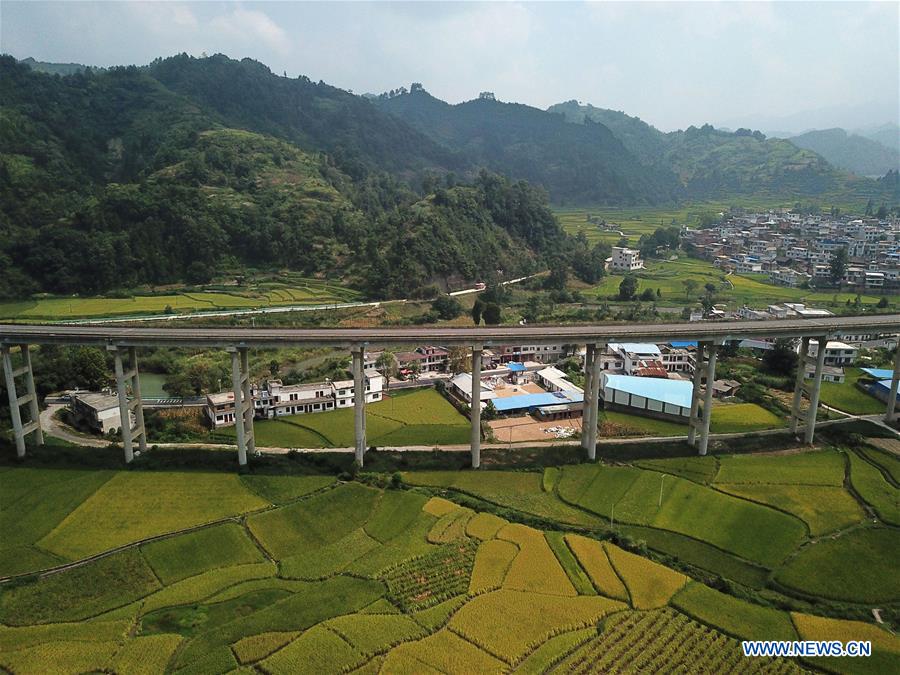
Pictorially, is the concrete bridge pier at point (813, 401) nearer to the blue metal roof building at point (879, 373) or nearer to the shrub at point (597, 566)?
the blue metal roof building at point (879, 373)

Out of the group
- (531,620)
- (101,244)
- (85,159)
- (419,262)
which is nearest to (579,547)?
(531,620)

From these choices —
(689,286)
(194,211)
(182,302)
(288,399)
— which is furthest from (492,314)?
(194,211)

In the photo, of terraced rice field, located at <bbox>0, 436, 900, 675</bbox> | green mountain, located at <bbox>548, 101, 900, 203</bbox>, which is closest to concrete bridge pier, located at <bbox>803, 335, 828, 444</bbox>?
terraced rice field, located at <bbox>0, 436, 900, 675</bbox>

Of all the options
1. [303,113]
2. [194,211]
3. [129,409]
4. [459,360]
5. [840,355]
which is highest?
[303,113]

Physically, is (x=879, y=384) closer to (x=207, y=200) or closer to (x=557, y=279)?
(x=557, y=279)

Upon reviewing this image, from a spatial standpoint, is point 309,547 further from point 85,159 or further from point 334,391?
point 85,159

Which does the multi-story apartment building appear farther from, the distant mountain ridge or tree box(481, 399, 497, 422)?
the distant mountain ridge

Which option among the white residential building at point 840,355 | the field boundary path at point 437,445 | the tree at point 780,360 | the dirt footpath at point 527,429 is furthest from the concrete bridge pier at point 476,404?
the white residential building at point 840,355
